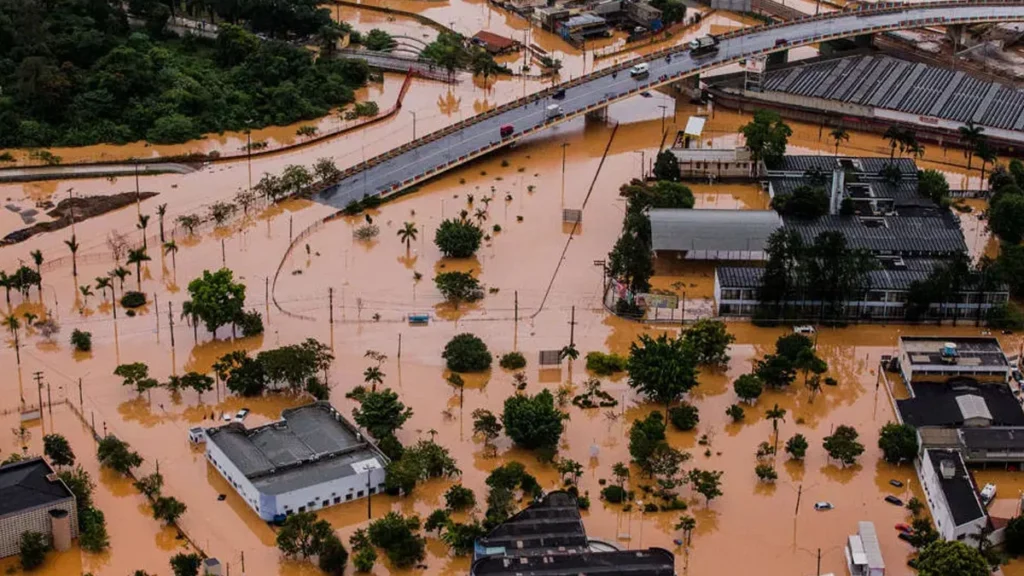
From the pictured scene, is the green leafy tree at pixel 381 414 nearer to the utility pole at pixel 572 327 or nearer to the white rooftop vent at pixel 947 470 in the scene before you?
the utility pole at pixel 572 327

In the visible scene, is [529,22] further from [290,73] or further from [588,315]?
[588,315]

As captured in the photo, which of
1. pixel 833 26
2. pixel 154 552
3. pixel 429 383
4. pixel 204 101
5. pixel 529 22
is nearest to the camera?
pixel 154 552

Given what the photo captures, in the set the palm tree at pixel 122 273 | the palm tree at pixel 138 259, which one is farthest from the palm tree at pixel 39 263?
the palm tree at pixel 138 259

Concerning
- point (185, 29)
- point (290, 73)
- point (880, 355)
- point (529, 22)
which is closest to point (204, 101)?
point (290, 73)

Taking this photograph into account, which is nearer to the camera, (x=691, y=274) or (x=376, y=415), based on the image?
(x=376, y=415)

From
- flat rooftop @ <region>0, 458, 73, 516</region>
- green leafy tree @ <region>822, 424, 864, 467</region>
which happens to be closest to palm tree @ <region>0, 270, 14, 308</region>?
flat rooftop @ <region>0, 458, 73, 516</region>

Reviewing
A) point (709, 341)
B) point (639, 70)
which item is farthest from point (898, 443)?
point (639, 70)

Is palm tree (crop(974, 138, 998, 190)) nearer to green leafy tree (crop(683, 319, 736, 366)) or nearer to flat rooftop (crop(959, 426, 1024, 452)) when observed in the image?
green leafy tree (crop(683, 319, 736, 366))
